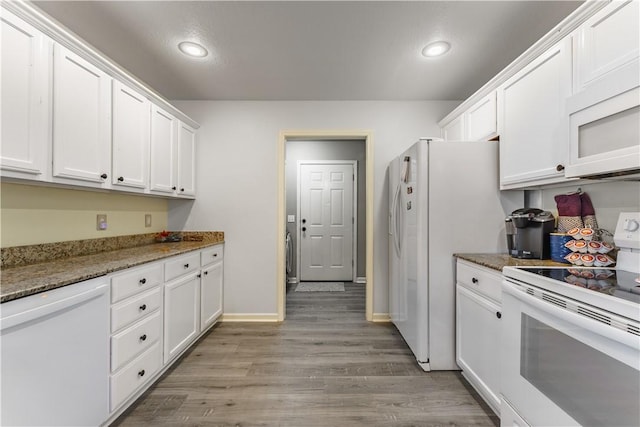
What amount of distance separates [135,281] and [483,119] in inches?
109

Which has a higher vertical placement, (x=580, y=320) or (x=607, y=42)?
(x=607, y=42)

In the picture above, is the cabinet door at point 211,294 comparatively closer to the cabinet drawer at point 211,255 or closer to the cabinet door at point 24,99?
the cabinet drawer at point 211,255

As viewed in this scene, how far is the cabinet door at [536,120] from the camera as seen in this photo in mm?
1437

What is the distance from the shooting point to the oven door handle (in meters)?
0.74

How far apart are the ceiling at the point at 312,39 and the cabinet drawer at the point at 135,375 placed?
6.98 feet

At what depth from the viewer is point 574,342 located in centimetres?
93

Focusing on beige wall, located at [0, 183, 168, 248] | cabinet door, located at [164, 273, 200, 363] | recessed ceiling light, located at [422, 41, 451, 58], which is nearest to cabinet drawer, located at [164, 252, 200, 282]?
cabinet door, located at [164, 273, 200, 363]

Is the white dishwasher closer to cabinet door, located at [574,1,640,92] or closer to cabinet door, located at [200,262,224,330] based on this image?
cabinet door, located at [200,262,224,330]

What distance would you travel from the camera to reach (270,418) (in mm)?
1520

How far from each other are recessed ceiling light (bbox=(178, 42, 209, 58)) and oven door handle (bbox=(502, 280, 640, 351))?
2515 mm

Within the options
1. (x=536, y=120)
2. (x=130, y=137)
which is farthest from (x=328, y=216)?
(x=536, y=120)

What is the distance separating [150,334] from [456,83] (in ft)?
10.7

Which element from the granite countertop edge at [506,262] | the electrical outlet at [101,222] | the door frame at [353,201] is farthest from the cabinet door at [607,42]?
the door frame at [353,201]

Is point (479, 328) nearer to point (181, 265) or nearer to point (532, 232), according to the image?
point (532, 232)
